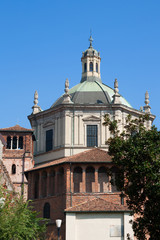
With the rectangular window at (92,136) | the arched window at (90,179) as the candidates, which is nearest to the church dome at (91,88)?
the rectangular window at (92,136)

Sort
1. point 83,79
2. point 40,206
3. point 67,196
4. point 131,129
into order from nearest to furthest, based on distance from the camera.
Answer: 1. point 131,129
2. point 67,196
3. point 40,206
4. point 83,79

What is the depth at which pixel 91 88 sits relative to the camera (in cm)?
6425

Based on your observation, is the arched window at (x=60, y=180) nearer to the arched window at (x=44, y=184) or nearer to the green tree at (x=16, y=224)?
the arched window at (x=44, y=184)

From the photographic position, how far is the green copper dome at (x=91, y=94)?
Answer: 6141 cm

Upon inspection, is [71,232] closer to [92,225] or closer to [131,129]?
[92,225]

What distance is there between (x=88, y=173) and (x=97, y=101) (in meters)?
17.2

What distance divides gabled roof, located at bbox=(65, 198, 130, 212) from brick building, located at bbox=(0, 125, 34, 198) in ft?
48.3

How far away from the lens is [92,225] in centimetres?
4206

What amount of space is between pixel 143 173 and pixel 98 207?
16658mm

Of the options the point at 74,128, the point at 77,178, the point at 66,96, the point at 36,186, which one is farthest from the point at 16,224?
the point at 66,96

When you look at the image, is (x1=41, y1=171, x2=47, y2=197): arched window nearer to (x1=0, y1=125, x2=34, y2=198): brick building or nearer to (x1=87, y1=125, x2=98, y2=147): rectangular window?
(x1=0, y1=125, x2=34, y2=198): brick building

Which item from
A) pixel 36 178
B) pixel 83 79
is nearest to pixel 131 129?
pixel 36 178

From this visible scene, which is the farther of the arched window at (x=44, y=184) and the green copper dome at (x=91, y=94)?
the green copper dome at (x=91, y=94)

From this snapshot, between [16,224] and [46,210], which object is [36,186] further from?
[16,224]
